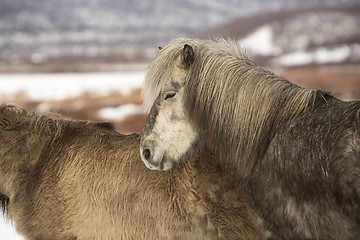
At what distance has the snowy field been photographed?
5.16m

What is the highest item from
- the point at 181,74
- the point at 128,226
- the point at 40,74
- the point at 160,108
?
the point at 181,74

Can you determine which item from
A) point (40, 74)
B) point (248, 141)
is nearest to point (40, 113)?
point (248, 141)

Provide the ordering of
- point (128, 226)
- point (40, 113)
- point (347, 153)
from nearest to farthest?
point (347, 153) → point (128, 226) → point (40, 113)

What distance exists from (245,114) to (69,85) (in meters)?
4.32

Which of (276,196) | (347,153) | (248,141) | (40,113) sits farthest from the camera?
(40,113)

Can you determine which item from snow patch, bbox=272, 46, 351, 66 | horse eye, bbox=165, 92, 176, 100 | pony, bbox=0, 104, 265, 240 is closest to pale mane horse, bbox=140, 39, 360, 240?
horse eye, bbox=165, 92, 176, 100

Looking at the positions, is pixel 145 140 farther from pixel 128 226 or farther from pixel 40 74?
pixel 40 74

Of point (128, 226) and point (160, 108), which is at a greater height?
point (160, 108)

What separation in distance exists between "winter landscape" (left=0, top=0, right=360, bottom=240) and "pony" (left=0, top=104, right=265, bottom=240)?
2.40 meters

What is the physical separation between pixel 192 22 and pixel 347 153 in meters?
5.70

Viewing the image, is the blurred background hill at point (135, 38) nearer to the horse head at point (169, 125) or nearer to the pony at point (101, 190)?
the pony at point (101, 190)

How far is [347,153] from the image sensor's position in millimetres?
1197

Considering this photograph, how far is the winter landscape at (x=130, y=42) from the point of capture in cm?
503

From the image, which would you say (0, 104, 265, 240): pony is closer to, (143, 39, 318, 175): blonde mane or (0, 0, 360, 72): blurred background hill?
(143, 39, 318, 175): blonde mane
